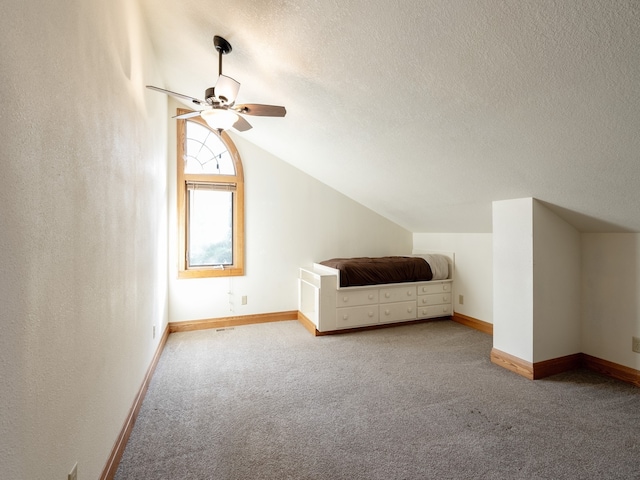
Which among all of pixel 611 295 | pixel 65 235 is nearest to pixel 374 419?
pixel 65 235

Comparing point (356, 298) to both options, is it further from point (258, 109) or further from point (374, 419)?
point (258, 109)

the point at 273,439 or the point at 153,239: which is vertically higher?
the point at 153,239

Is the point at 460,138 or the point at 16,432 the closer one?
the point at 16,432

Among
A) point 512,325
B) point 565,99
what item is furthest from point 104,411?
point 512,325

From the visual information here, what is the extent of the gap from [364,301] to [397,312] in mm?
509

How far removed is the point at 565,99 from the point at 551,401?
199cm

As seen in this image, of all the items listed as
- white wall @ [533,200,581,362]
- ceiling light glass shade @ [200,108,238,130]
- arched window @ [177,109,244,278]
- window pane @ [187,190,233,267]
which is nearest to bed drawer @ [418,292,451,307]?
white wall @ [533,200,581,362]

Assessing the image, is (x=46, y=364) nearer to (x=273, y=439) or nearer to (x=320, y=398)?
(x=273, y=439)

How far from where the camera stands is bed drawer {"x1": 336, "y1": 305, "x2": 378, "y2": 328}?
142 inches

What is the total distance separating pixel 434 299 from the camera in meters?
4.12

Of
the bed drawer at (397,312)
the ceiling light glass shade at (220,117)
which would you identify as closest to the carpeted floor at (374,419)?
the bed drawer at (397,312)

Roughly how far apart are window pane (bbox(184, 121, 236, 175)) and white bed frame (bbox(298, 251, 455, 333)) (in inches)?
67.2

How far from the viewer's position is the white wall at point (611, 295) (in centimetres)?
248

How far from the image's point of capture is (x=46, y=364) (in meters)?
0.95
